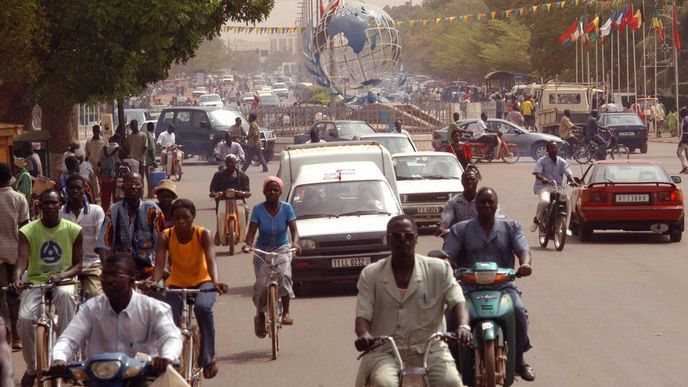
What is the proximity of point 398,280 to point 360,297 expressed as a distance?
0.75 feet

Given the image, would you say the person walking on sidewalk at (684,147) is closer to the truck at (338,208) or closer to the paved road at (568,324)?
the paved road at (568,324)

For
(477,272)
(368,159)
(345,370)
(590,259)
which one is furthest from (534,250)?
(477,272)

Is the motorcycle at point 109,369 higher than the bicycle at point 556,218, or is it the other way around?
the motorcycle at point 109,369

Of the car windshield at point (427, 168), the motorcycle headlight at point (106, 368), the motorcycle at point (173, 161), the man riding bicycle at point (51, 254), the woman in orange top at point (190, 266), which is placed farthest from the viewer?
the motorcycle at point (173, 161)

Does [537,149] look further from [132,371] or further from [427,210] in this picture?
[132,371]

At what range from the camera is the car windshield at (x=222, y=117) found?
156ft

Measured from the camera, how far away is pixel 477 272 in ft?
32.2

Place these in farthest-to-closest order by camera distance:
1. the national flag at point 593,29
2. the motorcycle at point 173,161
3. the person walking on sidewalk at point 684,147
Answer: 1. the national flag at point 593,29
2. the motorcycle at point 173,161
3. the person walking on sidewalk at point 684,147

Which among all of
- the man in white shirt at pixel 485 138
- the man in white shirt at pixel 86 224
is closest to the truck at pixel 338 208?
the man in white shirt at pixel 86 224

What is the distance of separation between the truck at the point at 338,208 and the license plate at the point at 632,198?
12.1 feet

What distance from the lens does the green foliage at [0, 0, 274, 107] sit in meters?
23.8

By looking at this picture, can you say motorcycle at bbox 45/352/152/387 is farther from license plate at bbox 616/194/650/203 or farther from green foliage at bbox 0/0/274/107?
green foliage at bbox 0/0/274/107

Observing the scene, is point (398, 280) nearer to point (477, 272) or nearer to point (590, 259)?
point (477, 272)

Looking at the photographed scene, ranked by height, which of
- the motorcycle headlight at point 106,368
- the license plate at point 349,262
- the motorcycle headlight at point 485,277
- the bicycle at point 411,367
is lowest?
the license plate at point 349,262
